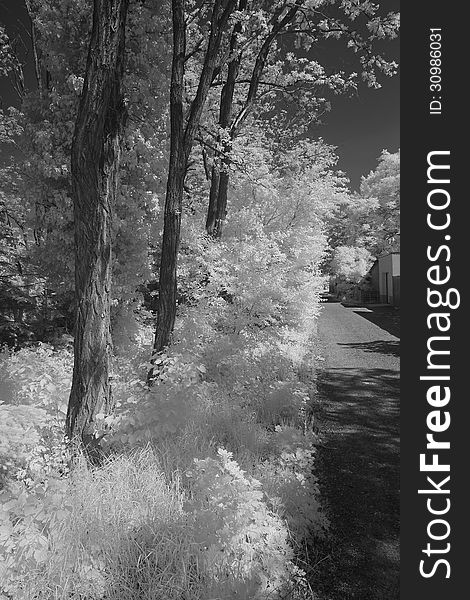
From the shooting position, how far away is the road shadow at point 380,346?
11.3 meters

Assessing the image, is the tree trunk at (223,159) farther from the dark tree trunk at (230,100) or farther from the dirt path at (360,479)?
the dirt path at (360,479)

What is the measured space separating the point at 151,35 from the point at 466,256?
7.12 m

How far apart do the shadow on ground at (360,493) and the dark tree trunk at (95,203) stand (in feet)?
6.96

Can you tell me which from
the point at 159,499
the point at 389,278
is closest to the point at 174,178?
the point at 159,499

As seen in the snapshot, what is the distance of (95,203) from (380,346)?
383 inches

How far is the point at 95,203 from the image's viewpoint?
4051 millimetres

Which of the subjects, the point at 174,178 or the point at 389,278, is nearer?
the point at 174,178

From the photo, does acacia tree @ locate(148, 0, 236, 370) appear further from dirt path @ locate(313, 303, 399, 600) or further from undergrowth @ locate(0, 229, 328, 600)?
dirt path @ locate(313, 303, 399, 600)

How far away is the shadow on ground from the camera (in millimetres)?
2977

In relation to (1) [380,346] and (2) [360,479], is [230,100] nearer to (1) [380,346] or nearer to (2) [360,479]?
(1) [380,346]

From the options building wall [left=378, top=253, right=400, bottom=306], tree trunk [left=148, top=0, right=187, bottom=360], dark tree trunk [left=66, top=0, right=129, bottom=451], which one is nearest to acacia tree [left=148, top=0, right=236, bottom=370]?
tree trunk [left=148, top=0, right=187, bottom=360]

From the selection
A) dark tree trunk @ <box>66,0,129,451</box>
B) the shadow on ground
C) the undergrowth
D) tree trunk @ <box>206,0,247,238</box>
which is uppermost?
tree trunk @ <box>206,0,247,238</box>

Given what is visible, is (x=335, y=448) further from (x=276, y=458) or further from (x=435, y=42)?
(x=435, y=42)

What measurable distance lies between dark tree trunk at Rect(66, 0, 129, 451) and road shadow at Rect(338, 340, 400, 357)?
8.48 meters
